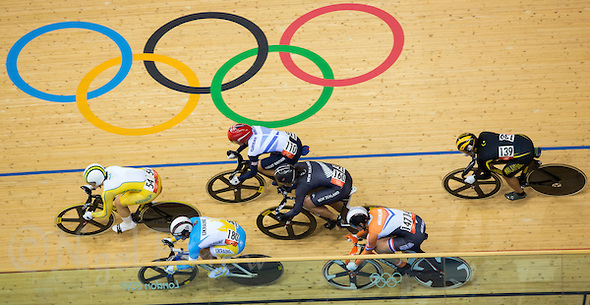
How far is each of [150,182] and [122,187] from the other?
34 centimetres

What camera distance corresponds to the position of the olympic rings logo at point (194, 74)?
29.6ft

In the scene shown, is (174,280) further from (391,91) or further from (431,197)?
(391,91)

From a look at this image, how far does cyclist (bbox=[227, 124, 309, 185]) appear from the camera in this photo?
7410 mm

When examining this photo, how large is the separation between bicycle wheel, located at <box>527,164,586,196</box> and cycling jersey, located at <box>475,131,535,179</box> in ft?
1.90

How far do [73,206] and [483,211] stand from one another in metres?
5.19

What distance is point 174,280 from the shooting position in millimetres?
6188

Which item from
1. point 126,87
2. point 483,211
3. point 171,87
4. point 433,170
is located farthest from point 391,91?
point 126,87

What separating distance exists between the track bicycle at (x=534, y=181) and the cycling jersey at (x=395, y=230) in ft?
4.53

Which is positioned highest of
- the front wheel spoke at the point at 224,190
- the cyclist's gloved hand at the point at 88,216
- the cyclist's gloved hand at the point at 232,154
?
the cyclist's gloved hand at the point at 232,154

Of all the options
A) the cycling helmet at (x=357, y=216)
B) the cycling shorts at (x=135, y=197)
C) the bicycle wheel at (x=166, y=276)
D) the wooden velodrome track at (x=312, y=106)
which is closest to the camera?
the bicycle wheel at (x=166, y=276)

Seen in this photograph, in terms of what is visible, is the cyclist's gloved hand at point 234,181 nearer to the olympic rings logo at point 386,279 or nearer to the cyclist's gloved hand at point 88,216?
the cyclist's gloved hand at point 88,216

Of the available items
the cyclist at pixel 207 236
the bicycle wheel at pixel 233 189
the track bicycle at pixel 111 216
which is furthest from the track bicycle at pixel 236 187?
the cyclist at pixel 207 236

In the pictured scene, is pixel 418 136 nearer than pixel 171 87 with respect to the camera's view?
Yes

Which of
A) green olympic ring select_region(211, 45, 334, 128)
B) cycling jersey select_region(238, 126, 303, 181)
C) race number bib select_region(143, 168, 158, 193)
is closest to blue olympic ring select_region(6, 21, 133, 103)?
green olympic ring select_region(211, 45, 334, 128)
